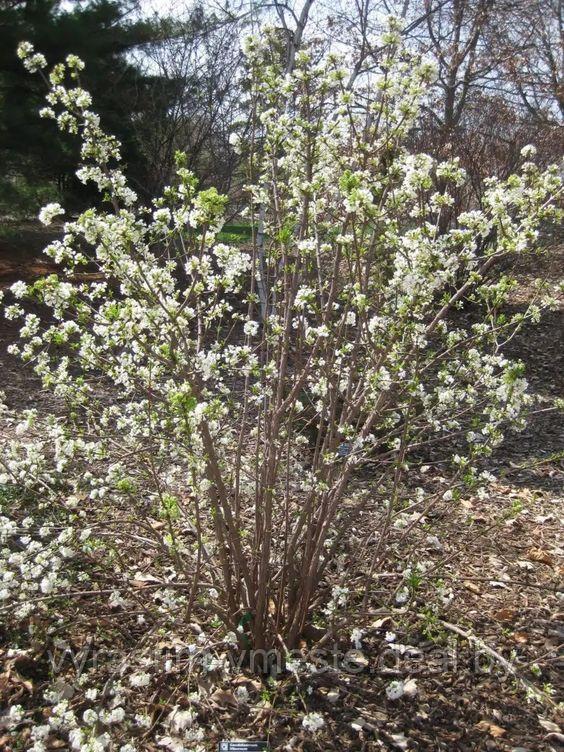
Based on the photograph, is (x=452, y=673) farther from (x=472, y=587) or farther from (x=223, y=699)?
(x=223, y=699)

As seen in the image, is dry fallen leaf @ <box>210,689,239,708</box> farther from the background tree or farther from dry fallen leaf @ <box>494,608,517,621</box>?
the background tree

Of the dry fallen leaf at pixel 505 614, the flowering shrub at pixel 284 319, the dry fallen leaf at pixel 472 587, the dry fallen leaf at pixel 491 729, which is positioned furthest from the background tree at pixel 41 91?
the dry fallen leaf at pixel 491 729

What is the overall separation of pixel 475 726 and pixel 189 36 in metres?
8.66

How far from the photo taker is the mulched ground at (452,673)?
2.40 metres

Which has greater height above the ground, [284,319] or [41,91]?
[41,91]

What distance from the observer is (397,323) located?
2.28 metres

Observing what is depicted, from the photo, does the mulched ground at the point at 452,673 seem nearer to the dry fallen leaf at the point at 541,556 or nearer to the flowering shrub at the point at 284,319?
the dry fallen leaf at the point at 541,556

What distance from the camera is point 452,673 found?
8.81ft

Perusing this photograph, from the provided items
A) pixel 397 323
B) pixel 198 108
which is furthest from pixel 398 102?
pixel 198 108

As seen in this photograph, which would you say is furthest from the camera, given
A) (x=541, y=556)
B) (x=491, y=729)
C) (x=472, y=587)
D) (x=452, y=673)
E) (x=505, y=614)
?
(x=541, y=556)

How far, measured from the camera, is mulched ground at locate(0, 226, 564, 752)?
7.88 feet

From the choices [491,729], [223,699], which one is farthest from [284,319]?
[491,729]

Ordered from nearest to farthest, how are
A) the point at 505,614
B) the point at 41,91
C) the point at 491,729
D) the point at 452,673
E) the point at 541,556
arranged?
the point at 491,729
the point at 452,673
the point at 505,614
the point at 541,556
the point at 41,91

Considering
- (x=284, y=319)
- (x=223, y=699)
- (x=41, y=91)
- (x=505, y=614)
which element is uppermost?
(x=41, y=91)
